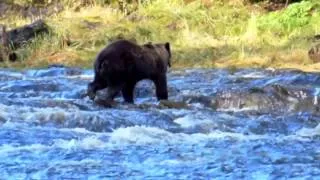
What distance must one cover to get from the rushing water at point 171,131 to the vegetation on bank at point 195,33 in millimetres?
3017

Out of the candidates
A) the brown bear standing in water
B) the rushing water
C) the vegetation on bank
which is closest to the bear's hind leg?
the brown bear standing in water

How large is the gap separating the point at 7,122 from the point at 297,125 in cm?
366

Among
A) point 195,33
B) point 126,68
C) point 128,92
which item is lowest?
point 195,33

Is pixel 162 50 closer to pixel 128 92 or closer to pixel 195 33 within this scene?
pixel 128 92

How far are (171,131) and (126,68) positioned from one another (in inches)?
79.6

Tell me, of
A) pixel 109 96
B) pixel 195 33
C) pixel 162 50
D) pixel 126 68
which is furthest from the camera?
pixel 195 33

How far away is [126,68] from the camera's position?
1058cm

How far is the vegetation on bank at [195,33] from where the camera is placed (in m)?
17.4

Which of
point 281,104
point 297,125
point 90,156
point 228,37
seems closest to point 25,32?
point 228,37

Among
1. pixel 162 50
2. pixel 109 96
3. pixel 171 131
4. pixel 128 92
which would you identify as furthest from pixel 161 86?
pixel 171 131

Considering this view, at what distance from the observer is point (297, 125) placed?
9445 millimetres

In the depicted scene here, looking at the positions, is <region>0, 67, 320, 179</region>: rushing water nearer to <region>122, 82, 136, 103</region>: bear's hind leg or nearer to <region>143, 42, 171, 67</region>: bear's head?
<region>122, 82, 136, 103</region>: bear's hind leg

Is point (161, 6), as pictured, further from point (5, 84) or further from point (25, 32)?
point (5, 84)

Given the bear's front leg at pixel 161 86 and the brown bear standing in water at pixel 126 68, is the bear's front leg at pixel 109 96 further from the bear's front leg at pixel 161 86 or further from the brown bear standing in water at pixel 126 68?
the bear's front leg at pixel 161 86
